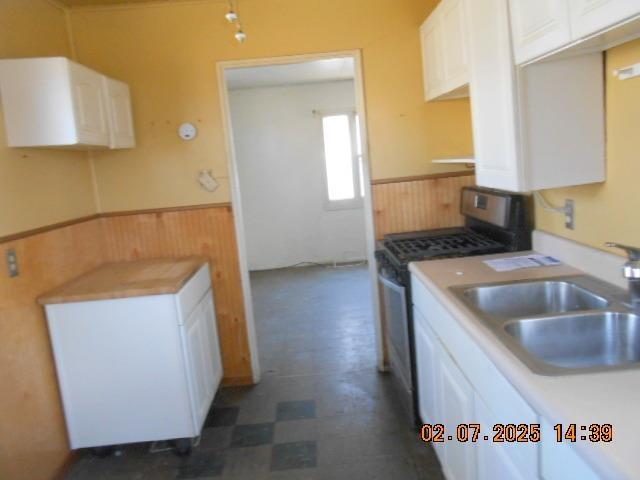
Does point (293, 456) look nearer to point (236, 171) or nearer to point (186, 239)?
point (186, 239)

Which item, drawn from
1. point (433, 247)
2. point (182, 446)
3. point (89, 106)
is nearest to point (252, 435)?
point (182, 446)

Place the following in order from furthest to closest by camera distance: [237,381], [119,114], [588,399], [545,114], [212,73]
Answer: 1. [237,381]
2. [212,73]
3. [119,114]
4. [545,114]
5. [588,399]

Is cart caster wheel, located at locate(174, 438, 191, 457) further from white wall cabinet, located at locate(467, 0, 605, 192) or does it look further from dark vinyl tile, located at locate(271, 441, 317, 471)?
white wall cabinet, located at locate(467, 0, 605, 192)

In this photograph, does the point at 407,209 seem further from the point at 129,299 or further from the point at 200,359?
the point at 129,299

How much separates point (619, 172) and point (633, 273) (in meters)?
0.42

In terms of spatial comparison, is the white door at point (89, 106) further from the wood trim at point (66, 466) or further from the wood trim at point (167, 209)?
the wood trim at point (66, 466)

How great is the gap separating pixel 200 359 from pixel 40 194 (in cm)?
116

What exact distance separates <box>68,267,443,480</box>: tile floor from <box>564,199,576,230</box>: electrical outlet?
3.97ft

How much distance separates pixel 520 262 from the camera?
7.07 feet

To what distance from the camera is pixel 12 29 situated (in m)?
2.34

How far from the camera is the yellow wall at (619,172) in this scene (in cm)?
157

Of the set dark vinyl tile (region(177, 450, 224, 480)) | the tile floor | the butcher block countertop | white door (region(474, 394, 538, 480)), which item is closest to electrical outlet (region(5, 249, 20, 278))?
the butcher block countertop

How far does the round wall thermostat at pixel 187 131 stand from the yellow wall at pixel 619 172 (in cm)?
216

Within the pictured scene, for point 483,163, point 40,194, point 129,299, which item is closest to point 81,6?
point 40,194
